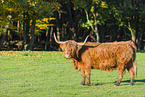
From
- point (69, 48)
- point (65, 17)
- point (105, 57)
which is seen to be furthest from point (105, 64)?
point (65, 17)

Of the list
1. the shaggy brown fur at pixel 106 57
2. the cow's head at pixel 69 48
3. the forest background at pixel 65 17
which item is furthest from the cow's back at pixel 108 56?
the forest background at pixel 65 17

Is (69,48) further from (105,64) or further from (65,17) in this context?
(65,17)

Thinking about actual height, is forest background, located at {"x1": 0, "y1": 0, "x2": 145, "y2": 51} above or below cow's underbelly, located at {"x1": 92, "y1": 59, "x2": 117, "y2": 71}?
above

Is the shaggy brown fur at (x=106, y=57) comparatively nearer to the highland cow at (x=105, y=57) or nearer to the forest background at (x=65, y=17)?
the highland cow at (x=105, y=57)

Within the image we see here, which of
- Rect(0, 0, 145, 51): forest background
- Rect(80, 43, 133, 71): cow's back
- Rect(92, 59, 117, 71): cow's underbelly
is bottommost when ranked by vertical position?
Rect(92, 59, 117, 71): cow's underbelly

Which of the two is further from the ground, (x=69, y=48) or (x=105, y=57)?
(x=69, y=48)

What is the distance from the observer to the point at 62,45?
1163 centimetres

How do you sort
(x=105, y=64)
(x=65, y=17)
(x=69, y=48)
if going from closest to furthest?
(x=69, y=48)
(x=105, y=64)
(x=65, y=17)

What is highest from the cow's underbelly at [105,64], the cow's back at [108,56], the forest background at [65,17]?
the forest background at [65,17]

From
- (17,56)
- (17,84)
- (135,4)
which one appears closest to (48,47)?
(135,4)

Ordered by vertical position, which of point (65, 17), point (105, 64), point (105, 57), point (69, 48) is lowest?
point (105, 64)

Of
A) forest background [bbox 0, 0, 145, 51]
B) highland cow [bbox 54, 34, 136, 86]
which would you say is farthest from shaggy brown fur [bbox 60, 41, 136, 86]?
Answer: forest background [bbox 0, 0, 145, 51]

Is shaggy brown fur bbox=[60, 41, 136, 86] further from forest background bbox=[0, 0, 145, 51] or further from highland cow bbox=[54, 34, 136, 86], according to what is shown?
forest background bbox=[0, 0, 145, 51]

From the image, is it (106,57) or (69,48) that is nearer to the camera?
(69,48)
